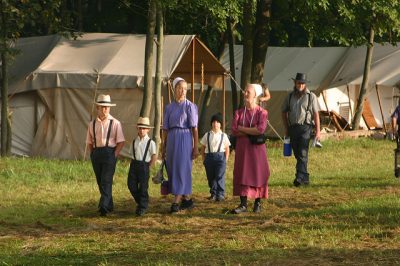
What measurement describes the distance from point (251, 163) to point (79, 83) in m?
12.9

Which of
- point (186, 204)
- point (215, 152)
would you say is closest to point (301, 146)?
point (215, 152)

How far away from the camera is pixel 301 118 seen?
16859mm

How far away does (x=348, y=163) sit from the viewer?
22.8 m

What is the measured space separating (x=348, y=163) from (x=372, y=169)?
189cm

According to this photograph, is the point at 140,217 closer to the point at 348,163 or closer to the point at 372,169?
the point at 372,169

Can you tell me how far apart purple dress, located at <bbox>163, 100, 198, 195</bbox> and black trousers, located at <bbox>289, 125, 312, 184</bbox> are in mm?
3766

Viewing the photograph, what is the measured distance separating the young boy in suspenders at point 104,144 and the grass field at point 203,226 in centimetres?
34

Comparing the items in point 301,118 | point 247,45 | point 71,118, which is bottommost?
point 71,118

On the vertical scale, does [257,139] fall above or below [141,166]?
above

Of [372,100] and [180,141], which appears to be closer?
[180,141]

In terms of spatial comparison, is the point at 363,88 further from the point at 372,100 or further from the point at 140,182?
the point at 140,182

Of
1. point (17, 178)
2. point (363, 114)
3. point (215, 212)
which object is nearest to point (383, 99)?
point (363, 114)

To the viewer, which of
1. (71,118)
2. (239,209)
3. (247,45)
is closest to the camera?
(239,209)

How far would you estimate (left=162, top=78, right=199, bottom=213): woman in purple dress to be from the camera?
1339 cm
